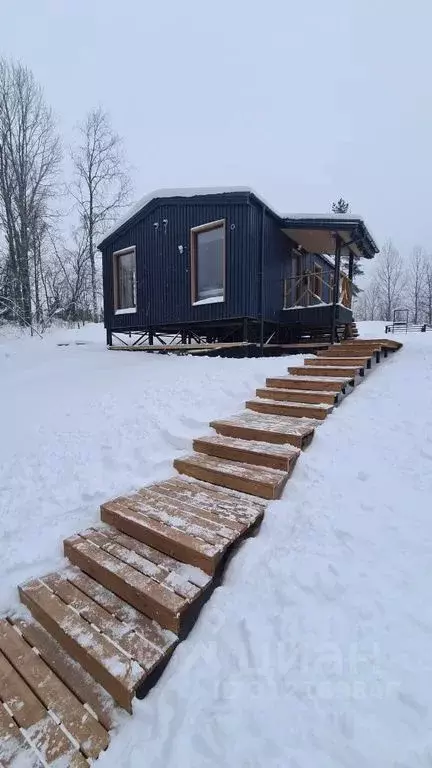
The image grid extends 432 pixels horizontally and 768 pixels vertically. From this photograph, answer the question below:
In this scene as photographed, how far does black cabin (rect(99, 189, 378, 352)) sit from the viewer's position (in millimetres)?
7500

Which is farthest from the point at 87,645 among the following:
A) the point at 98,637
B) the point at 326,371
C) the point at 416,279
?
the point at 416,279

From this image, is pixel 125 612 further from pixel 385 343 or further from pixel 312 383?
pixel 385 343

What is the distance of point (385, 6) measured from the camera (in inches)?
1316

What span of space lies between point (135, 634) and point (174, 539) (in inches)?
20.8

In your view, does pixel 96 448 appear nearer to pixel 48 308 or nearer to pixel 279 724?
pixel 279 724

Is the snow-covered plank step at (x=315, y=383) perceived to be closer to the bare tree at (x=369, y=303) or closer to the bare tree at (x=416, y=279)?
the bare tree at (x=416, y=279)

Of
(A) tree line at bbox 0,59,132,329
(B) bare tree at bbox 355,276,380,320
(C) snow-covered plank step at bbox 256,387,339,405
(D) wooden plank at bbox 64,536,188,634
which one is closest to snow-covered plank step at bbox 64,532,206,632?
(D) wooden plank at bbox 64,536,188,634

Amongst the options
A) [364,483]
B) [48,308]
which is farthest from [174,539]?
[48,308]

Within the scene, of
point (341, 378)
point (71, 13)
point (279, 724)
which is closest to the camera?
point (279, 724)

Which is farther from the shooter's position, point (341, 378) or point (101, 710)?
point (341, 378)

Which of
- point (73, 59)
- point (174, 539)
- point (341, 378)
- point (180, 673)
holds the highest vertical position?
point (73, 59)

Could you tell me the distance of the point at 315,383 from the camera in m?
4.42

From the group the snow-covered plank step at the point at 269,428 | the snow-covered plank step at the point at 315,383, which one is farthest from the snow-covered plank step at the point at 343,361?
the snow-covered plank step at the point at 269,428

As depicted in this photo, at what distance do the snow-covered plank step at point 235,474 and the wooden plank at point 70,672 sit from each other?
4.88ft
